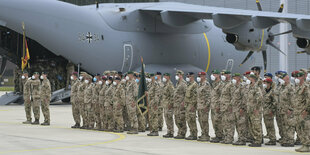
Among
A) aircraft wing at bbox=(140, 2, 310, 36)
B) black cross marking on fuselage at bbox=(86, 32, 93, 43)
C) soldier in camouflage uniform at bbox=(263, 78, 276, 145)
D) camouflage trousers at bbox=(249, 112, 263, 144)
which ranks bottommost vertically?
camouflage trousers at bbox=(249, 112, 263, 144)

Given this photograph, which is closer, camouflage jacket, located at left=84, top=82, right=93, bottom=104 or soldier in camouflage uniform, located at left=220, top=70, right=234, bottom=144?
soldier in camouflage uniform, located at left=220, top=70, right=234, bottom=144

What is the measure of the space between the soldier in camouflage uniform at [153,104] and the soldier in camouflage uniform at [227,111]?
2.17 metres

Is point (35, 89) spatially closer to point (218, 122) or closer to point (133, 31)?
point (218, 122)

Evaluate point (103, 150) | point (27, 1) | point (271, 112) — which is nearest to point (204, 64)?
point (27, 1)

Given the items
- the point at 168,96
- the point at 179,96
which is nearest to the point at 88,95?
the point at 168,96

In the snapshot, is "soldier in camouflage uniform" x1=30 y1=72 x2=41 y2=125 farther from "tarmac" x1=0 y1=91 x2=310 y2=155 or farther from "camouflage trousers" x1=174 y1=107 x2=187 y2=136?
"camouflage trousers" x1=174 y1=107 x2=187 y2=136

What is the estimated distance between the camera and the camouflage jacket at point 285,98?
11078 millimetres

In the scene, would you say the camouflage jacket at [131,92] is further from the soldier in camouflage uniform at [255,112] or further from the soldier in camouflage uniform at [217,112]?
the soldier in camouflage uniform at [255,112]

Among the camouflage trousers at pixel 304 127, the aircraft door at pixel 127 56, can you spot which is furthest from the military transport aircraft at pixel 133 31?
the camouflage trousers at pixel 304 127

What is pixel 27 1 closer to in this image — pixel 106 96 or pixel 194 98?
pixel 106 96

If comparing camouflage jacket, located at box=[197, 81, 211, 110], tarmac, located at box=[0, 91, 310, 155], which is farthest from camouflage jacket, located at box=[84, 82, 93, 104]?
camouflage jacket, located at box=[197, 81, 211, 110]

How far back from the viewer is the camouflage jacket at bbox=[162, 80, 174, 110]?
498 inches

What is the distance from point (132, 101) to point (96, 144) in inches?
107

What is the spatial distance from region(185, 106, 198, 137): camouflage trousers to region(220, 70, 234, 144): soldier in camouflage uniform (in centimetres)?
89
